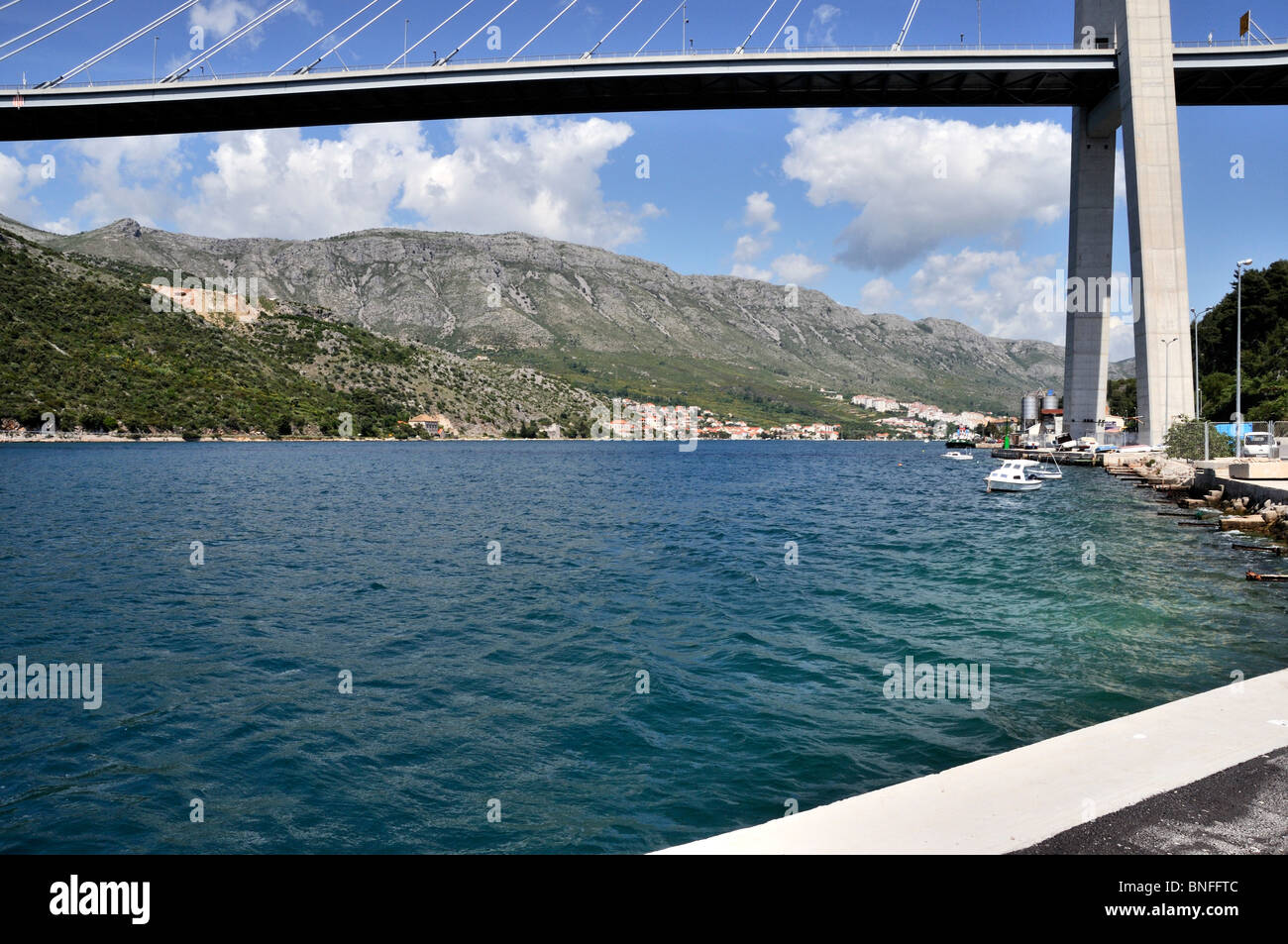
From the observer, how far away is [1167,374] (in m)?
44.5

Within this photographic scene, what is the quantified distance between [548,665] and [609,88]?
145 ft

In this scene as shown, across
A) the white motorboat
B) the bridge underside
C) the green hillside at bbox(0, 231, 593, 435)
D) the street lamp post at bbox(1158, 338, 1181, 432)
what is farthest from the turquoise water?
the green hillside at bbox(0, 231, 593, 435)

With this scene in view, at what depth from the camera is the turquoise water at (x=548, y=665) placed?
23.0ft

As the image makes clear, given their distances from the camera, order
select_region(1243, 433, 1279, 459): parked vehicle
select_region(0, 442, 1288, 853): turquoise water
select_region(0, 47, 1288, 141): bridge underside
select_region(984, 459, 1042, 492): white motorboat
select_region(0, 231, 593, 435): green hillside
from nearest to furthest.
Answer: select_region(0, 442, 1288, 853): turquoise water, select_region(1243, 433, 1279, 459): parked vehicle, select_region(984, 459, 1042, 492): white motorboat, select_region(0, 47, 1288, 141): bridge underside, select_region(0, 231, 593, 435): green hillside

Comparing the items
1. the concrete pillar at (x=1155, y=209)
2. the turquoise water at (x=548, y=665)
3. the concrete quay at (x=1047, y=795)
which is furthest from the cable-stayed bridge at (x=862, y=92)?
the concrete quay at (x=1047, y=795)

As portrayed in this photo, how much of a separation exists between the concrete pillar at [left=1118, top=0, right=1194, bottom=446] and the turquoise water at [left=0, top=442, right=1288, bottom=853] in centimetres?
2191

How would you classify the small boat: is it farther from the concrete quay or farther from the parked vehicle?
the concrete quay

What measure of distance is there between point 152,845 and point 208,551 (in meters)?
17.7

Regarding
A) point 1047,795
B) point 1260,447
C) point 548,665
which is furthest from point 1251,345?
point 1047,795

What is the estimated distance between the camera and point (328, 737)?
849 cm

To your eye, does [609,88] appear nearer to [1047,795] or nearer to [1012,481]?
[1012,481]

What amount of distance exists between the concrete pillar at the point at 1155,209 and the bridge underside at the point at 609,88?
8.57 ft

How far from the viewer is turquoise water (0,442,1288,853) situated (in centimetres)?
701
